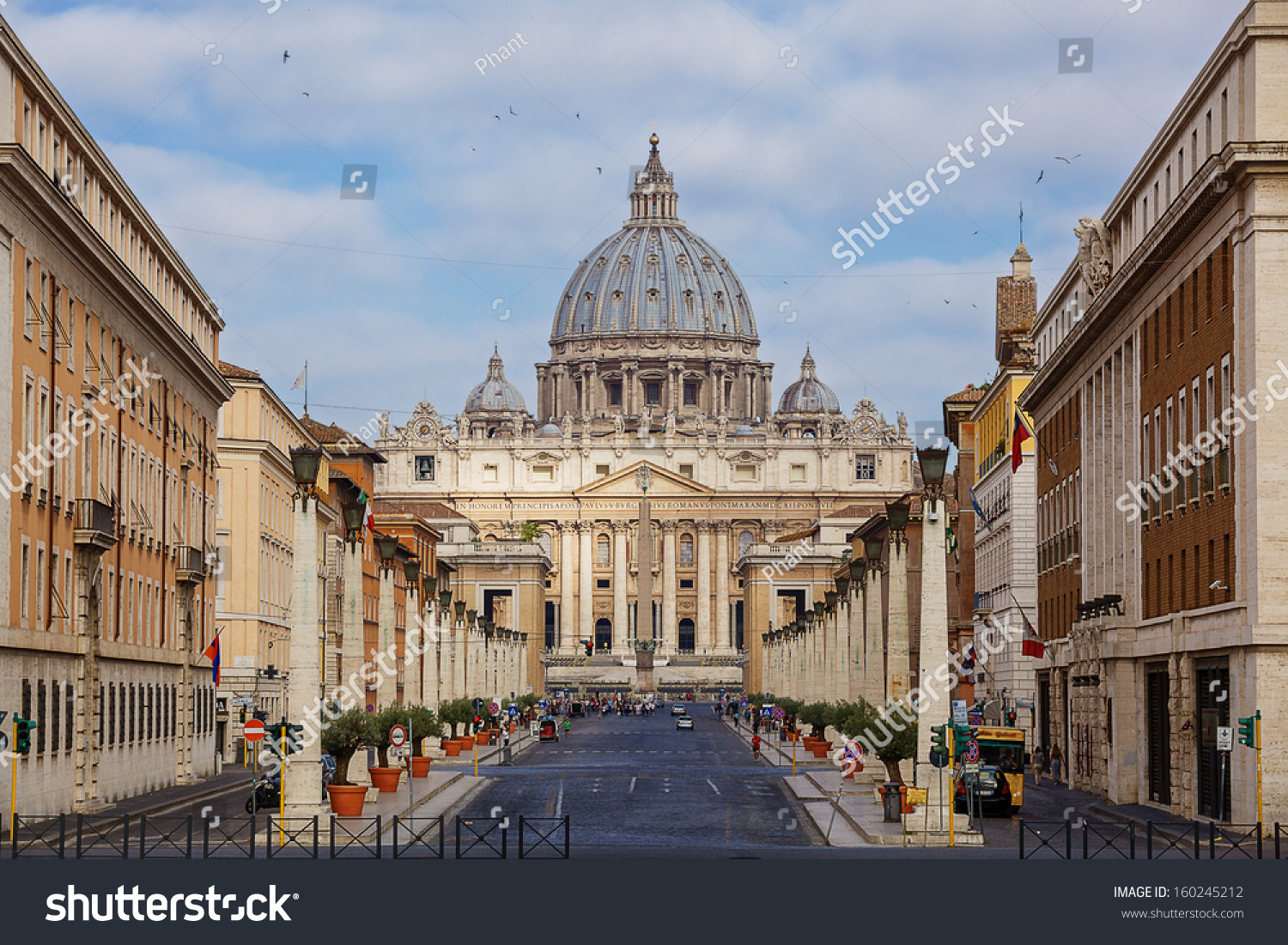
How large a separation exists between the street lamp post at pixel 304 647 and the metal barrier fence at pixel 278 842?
77 centimetres

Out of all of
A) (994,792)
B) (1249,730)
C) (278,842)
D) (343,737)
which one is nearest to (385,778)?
(343,737)

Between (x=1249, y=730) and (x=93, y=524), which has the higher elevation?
(x=93, y=524)

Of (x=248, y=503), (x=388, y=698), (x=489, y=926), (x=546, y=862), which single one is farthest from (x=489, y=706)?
(x=489, y=926)

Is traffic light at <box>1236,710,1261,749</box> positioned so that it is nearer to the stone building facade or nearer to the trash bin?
the stone building facade

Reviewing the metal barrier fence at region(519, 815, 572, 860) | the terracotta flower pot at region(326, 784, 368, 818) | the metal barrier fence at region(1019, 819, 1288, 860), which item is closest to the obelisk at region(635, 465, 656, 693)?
the terracotta flower pot at region(326, 784, 368, 818)

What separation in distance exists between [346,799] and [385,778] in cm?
984

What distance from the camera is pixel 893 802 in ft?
140

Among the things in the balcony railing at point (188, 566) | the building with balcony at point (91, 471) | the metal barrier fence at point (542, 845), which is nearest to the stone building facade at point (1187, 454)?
the metal barrier fence at point (542, 845)

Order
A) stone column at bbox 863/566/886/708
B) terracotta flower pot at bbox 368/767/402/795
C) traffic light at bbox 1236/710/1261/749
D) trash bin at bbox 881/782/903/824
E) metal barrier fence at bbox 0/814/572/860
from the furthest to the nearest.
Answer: stone column at bbox 863/566/886/708, terracotta flower pot at bbox 368/767/402/795, trash bin at bbox 881/782/903/824, traffic light at bbox 1236/710/1261/749, metal barrier fence at bbox 0/814/572/860

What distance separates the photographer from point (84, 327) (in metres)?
49.4

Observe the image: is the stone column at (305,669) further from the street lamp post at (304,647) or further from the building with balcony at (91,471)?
the building with balcony at (91,471)

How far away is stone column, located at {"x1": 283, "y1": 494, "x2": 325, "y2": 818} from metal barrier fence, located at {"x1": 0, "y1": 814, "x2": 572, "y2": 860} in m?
0.76

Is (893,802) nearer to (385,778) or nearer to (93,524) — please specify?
(385,778)

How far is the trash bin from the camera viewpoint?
140ft
